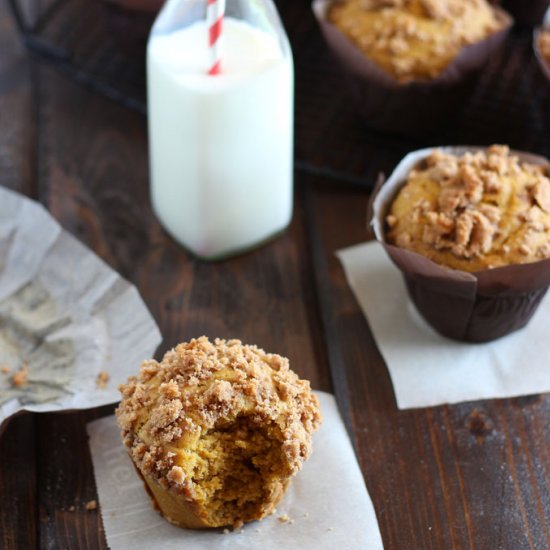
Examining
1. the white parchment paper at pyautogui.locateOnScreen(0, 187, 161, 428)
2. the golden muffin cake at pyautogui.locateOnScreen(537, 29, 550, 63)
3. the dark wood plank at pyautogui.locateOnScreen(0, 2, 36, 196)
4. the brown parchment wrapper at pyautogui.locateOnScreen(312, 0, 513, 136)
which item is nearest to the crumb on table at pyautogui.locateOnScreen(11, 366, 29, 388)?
the white parchment paper at pyautogui.locateOnScreen(0, 187, 161, 428)

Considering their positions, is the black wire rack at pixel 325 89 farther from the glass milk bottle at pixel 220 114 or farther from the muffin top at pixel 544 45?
the glass milk bottle at pixel 220 114

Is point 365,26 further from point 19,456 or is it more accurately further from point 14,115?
point 19,456

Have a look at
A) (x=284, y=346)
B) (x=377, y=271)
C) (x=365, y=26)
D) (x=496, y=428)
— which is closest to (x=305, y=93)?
(x=365, y=26)

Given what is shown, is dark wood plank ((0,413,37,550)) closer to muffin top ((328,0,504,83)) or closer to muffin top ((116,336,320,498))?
muffin top ((116,336,320,498))

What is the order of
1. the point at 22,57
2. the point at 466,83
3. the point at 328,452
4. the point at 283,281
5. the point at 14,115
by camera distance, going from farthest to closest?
the point at 22,57 → the point at 14,115 → the point at 466,83 → the point at 283,281 → the point at 328,452

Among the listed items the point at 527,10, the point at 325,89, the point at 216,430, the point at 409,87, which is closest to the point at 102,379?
the point at 216,430

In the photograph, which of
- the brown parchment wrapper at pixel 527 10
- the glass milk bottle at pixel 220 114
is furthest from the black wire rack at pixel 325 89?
the glass milk bottle at pixel 220 114

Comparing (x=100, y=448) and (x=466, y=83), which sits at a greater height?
(x=466, y=83)
